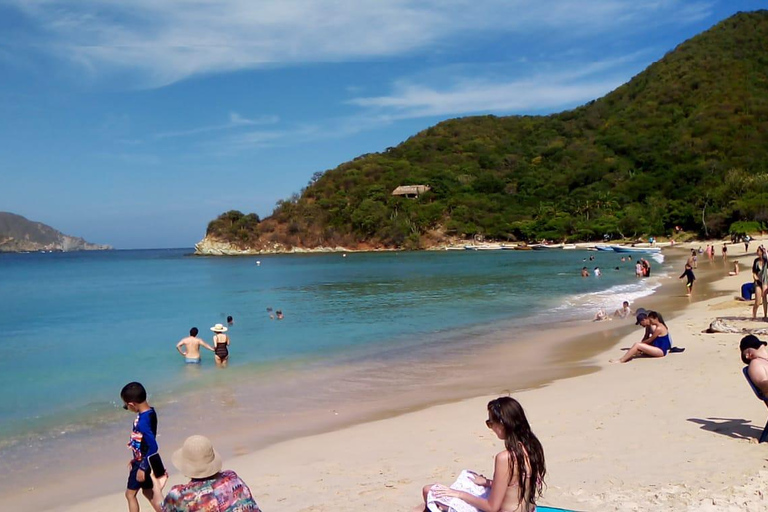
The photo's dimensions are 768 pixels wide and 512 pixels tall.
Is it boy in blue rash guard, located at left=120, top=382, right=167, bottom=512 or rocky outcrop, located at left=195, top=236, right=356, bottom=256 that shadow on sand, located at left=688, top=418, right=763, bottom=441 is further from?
rocky outcrop, located at left=195, top=236, right=356, bottom=256

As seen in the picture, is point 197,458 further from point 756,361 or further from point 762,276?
point 762,276

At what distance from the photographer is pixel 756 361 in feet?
18.2

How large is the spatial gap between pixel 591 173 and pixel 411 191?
Answer: 1395 inches

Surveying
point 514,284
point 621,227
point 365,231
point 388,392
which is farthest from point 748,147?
point 388,392

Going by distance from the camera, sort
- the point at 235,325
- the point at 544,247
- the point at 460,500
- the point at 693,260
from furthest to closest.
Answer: the point at 544,247 < the point at 693,260 < the point at 235,325 < the point at 460,500

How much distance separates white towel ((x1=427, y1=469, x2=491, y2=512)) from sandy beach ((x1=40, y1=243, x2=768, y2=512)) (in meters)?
0.76

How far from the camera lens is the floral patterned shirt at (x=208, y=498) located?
3346mm

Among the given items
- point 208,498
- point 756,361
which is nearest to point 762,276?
point 756,361

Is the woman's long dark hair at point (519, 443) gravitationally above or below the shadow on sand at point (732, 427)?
above

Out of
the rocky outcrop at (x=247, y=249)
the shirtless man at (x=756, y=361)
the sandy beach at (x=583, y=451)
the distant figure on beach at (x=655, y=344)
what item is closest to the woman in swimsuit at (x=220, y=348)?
the sandy beach at (x=583, y=451)

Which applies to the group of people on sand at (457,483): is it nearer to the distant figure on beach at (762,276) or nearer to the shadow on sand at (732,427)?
the shadow on sand at (732,427)

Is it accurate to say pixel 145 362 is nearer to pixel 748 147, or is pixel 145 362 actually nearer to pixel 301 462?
pixel 301 462

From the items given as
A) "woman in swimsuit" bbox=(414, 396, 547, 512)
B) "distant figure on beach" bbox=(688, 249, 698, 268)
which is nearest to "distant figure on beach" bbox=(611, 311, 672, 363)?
"woman in swimsuit" bbox=(414, 396, 547, 512)

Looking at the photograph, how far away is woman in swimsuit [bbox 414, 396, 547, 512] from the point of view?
3600 millimetres
